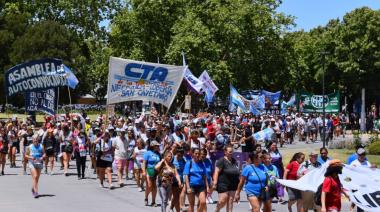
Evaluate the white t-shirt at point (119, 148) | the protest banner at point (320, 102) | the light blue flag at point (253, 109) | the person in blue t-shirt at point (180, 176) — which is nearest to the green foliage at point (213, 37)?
the light blue flag at point (253, 109)

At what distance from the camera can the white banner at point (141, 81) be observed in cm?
2039

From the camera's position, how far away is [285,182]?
12.5m

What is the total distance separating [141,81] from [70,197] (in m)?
5.57

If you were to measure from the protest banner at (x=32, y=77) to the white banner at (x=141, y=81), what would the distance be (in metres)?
6.49

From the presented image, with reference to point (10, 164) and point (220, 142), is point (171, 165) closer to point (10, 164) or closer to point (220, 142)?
point (220, 142)

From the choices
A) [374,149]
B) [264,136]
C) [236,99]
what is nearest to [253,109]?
[236,99]

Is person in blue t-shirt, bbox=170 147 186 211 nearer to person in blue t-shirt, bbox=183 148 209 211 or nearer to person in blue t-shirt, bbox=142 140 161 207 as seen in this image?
person in blue t-shirt, bbox=183 148 209 211

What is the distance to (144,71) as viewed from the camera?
2092 centimetres

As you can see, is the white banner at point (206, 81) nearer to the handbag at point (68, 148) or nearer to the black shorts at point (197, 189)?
the handbag at point (68, 148)

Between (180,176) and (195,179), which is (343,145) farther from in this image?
(195,179)

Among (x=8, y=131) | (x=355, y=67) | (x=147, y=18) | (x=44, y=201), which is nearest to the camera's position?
(x=44, y=201)

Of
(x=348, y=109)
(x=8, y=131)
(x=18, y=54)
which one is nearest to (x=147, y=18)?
(x=18, y=54)

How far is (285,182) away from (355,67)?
49.9 meters

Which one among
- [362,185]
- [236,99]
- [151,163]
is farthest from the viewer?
[236,99]
